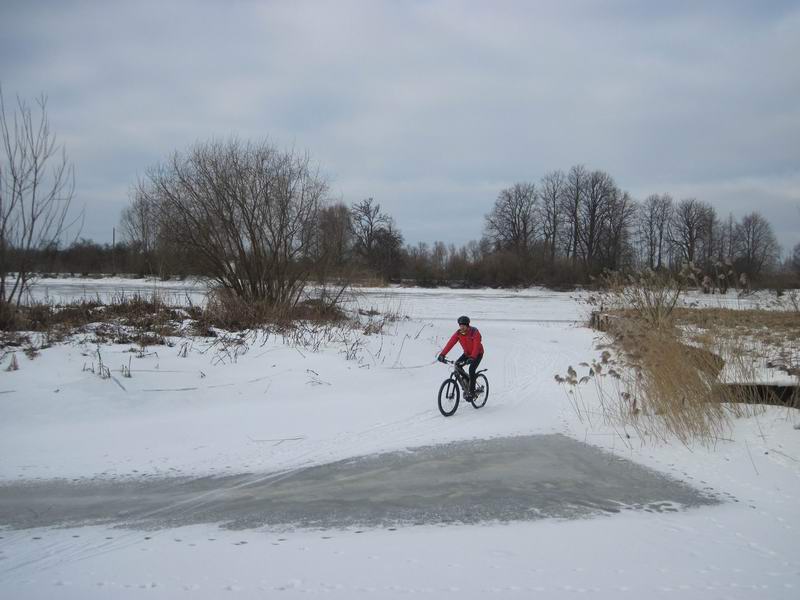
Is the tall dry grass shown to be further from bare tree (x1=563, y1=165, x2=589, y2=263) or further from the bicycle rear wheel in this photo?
bare tree (x1=563, y1=165, x2=589, y2=263)

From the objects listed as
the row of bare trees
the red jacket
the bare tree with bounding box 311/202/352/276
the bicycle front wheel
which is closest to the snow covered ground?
the bicycle front wheel

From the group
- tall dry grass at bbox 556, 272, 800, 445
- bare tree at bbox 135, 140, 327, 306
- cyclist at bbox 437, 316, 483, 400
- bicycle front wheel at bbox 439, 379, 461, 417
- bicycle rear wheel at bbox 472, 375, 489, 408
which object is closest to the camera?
tall dry grass at bbox 556, 272, 800, 445

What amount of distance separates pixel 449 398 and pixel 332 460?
3201mm

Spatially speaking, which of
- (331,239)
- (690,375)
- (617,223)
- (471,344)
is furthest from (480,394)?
(617,223)

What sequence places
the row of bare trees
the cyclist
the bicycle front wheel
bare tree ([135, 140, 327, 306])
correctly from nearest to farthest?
the bicycle front wheel < the cyclist < bare tree ([135, 140, 327, 306]) < the row of bare trees

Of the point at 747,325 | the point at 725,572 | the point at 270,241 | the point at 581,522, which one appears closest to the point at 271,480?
the point at 581,522

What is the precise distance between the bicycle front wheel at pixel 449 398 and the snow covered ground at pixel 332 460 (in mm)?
216

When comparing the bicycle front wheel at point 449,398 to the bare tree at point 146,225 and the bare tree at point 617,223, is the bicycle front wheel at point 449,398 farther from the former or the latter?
the bare tree at point 617,223

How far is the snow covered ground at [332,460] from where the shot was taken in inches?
161

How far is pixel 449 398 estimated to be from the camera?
1002 centimetres

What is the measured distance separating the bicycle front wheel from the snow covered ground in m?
0.22

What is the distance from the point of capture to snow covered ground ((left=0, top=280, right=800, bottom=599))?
410 cm

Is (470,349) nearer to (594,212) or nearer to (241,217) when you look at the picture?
(241,217)

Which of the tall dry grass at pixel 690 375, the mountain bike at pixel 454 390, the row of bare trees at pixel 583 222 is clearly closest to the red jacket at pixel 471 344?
the mountain bike at pixel 454 390
